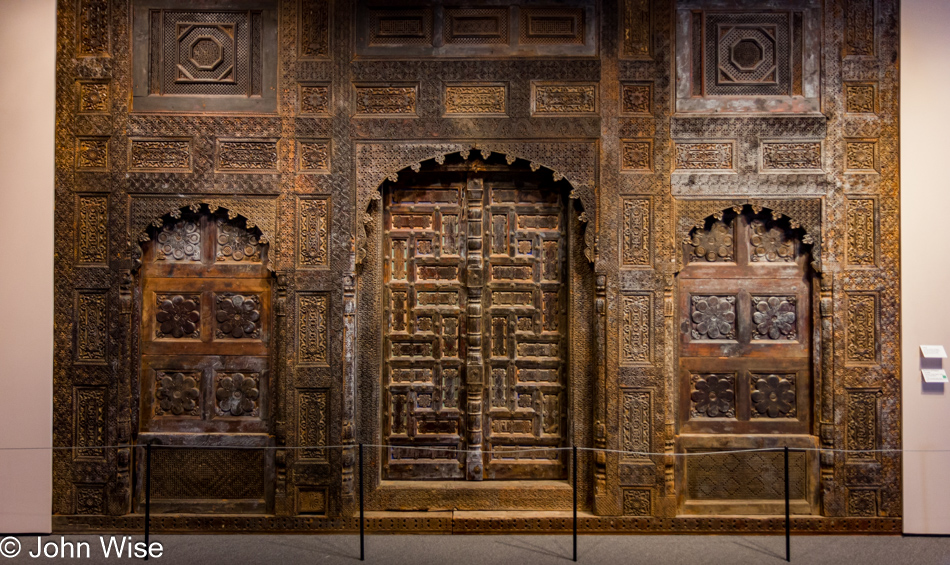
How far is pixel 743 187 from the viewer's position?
4.45 m

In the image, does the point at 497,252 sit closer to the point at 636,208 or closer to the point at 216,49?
the point at 636,208

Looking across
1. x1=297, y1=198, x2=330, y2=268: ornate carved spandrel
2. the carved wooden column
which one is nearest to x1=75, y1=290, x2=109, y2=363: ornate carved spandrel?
x1=297, y1=198, x2=330, y2=268: ornate carved spandrel

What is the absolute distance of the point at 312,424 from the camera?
4484 millimetres

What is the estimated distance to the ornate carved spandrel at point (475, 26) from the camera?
452 cm

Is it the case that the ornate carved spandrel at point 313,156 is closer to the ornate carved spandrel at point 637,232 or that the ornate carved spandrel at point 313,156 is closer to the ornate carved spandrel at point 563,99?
the ornate carved spandrel at point 563,99

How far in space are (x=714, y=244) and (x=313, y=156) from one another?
3.10 meters

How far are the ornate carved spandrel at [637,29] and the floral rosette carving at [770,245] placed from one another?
156 cm

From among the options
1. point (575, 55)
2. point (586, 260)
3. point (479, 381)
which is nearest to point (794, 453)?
point (586, 260)

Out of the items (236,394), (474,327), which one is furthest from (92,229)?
(474,327)

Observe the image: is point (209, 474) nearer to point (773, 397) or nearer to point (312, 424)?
point (312, 424)

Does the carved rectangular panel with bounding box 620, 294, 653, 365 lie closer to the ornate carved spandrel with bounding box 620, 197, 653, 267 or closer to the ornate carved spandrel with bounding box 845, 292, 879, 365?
the ornate carved spandrel with bounding box 620, 197, 653, 267

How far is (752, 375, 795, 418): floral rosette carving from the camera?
4.56 metres

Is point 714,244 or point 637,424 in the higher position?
point 714,244

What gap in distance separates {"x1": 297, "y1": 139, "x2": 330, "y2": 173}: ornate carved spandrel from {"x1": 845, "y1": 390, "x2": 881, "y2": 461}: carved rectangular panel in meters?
4.26
